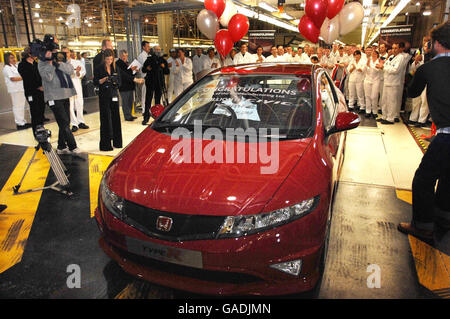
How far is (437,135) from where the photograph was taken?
2.69m

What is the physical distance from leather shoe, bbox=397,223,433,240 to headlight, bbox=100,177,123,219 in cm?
249

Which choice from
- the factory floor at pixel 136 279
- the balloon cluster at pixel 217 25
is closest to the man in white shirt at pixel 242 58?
the balloon cluster at pixel 217 25

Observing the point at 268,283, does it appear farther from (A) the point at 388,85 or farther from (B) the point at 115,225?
(A) the point at 388,85

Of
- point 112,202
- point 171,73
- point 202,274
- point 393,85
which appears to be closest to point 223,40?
point 171,73

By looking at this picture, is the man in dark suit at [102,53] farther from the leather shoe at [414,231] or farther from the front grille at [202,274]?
the leather shoe at [414,231]

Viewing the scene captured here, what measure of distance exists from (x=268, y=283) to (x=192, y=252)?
0.46 metres

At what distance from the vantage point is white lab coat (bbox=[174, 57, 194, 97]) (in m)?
9.68

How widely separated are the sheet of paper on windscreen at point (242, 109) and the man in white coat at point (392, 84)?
5.91 meters

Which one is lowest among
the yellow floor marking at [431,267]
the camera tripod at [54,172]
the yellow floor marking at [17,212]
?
the yellow floor marking at [431,267]

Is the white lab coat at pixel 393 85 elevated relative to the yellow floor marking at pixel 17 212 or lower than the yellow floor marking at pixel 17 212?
elevated

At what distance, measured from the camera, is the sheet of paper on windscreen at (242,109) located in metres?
2.73

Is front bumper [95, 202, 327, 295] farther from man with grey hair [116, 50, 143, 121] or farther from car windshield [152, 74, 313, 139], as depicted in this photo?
man with grey hair [116, 50, 143, 121]

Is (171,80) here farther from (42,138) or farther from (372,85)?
(42,138)

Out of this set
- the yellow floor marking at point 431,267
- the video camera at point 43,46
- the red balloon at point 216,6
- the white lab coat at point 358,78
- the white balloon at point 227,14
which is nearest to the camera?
the yellow floor marking at point 431,267
